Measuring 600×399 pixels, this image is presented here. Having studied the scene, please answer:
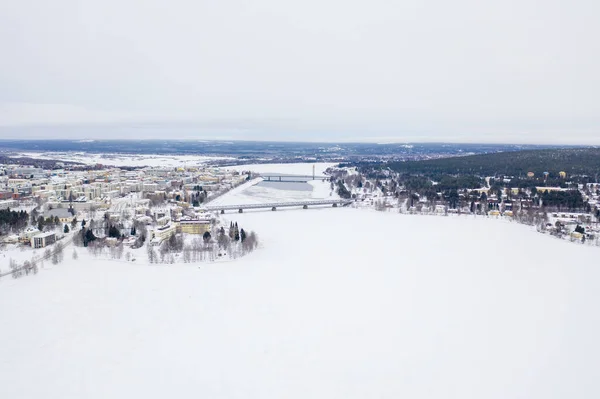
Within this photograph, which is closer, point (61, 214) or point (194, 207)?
point (61, 214)

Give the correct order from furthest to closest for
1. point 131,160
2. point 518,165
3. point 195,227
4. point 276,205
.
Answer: point 131,160, point 518,165, point 276,205, point 195,227

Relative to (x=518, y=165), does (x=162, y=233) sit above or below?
below

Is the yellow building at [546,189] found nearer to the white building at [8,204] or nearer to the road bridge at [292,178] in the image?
the road bridge at [292,178]

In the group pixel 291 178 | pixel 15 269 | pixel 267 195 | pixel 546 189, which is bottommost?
pixel 15 269

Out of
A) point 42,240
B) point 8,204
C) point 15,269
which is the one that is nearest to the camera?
point 15,269

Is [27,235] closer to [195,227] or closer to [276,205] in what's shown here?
[195,227]

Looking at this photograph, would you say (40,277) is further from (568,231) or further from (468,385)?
(568,231)

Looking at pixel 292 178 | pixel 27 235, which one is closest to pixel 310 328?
pixel 27 235

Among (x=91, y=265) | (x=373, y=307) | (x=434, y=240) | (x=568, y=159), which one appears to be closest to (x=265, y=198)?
(x=434, y=240)
